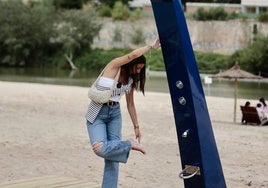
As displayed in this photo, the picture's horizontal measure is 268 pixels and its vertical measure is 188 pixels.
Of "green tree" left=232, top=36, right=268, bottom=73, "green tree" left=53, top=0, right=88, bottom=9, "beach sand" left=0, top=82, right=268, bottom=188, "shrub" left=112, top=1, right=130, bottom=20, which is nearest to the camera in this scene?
"beach sand" left=0, top=82, right=268, bottom=188

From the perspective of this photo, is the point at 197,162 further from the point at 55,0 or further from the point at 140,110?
the point at 55,0

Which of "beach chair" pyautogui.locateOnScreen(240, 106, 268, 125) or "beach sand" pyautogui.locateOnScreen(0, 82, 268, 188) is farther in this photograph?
"beach chair" pyautogui.locateOnScreen(240, 106, 268, 125)

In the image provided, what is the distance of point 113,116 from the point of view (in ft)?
18.2

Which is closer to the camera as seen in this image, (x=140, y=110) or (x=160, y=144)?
(x=160, y=144)

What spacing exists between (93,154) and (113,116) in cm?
505

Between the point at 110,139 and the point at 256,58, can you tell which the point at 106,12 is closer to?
the point at 256,58

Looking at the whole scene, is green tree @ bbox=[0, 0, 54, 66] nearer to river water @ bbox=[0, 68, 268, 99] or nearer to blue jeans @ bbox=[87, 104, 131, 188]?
river water @ bbox=[0, 68, 268, 99]

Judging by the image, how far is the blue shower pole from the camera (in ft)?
16.6

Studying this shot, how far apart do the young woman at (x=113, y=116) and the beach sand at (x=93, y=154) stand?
233 centimetres

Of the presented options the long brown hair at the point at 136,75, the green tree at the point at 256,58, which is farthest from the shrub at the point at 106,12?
the long brown hair at the point at 136,75

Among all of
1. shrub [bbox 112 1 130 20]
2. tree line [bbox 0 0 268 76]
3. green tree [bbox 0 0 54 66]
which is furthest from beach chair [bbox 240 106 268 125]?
shrub [bbox 112 1 130 20]

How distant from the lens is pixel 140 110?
67.7ft

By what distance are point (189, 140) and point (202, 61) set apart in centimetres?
5534

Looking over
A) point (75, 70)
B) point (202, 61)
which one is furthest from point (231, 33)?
point (75, 70)
